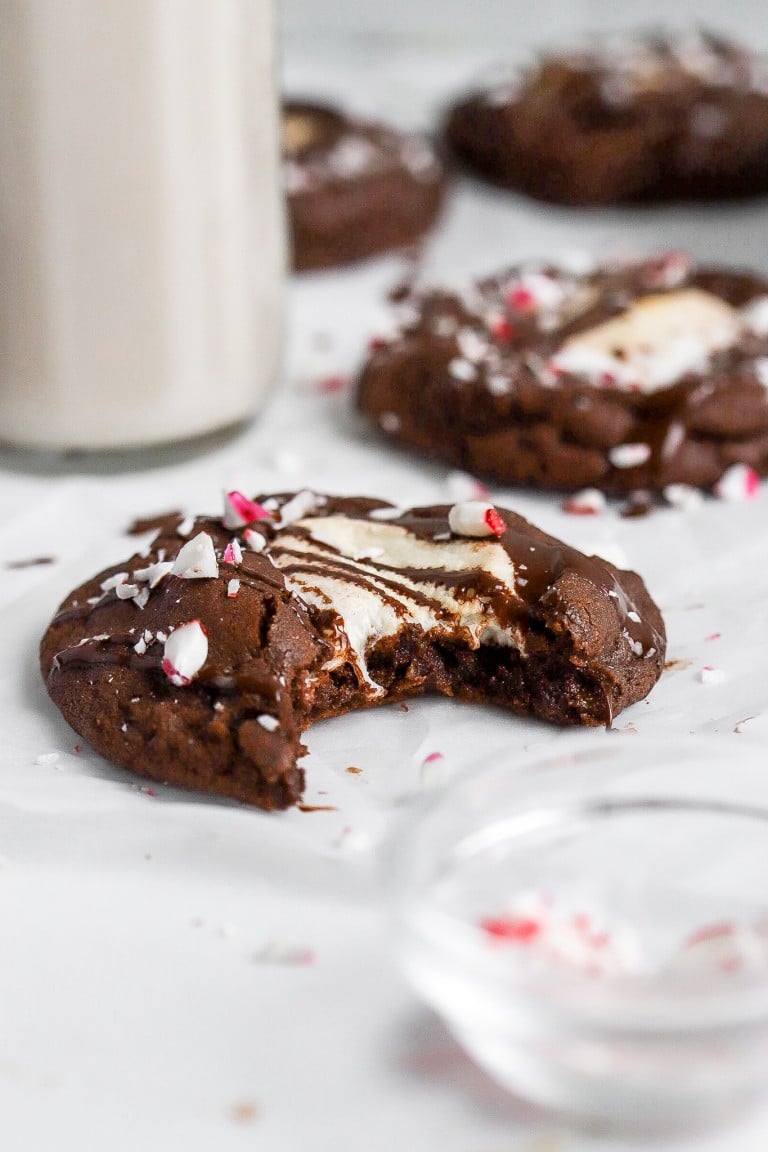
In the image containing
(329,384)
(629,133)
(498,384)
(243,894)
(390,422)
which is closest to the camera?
(243,894)

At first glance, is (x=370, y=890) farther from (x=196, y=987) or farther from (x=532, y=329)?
(x=532, y=329)

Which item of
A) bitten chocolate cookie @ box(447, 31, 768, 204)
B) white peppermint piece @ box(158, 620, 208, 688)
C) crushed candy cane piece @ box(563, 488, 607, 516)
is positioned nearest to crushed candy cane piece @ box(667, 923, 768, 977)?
white peppermint piece @ box(158, 620, 208, 688)

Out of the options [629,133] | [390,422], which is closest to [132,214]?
[390,422]

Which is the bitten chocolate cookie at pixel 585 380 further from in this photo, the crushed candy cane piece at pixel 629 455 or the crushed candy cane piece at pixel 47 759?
the crushed candy cane piece at pixel 47 759

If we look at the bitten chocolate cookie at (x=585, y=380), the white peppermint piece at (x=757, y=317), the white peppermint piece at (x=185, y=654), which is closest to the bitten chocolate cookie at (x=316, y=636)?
the white peppermint piece at (x=185, y=654)

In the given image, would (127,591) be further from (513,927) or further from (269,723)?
(513,927)
